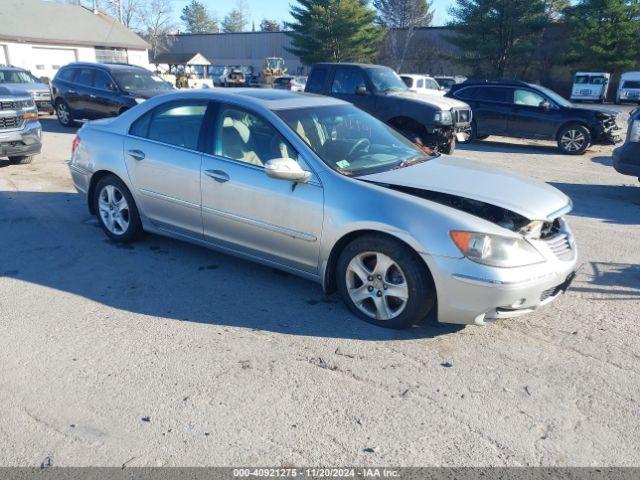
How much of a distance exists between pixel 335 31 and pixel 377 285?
145ft

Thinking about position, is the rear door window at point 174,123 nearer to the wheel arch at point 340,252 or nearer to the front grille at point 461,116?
the wheel arch at point 340,252

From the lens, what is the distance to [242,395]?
3.29 metres

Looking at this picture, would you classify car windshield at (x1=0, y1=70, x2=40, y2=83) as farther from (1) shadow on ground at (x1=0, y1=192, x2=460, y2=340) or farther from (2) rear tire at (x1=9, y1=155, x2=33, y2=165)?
(1) shadow on ground at (x1=0, y1=192, x2=460, y2=340)

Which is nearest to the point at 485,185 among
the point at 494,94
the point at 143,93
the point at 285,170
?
the point at 285,170

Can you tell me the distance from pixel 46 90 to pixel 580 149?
1642cm

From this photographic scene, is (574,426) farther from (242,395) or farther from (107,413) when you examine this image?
(107,413)

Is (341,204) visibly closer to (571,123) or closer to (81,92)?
(571,123)

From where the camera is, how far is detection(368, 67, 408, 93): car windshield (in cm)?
1220

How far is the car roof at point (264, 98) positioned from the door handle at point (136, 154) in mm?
605

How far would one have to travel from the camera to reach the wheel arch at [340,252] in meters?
3.84

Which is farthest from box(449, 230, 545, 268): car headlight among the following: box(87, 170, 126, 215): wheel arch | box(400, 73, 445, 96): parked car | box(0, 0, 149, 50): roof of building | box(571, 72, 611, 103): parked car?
box(571, 72, 611, 103): parked car

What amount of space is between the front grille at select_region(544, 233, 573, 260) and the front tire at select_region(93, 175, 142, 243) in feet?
12.6

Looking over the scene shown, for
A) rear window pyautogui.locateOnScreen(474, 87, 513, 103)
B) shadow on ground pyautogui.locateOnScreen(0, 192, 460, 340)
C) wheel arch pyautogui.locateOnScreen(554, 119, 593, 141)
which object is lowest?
shadow on ground pyautogui.locateOnScreen(0, 192, 460, 340)

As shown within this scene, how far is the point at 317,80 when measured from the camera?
12.8 meters
